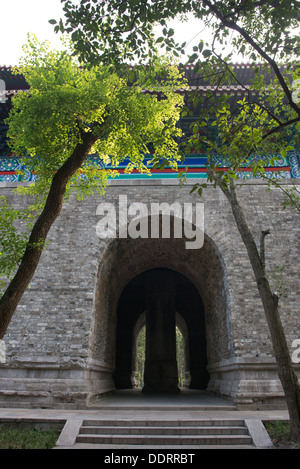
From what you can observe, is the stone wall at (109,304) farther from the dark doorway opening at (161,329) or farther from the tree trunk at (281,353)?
the dark doorway opening at (161,329)

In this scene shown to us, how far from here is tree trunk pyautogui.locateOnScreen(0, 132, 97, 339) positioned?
4133 millimetres

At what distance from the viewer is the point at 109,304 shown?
32.2 feet

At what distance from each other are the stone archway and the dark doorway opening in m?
1.58

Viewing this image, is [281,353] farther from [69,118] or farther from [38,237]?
[69,118]

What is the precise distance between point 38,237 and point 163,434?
141 inches

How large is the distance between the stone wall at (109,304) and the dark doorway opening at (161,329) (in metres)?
2.61

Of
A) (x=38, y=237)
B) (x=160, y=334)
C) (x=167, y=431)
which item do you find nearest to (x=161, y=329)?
(x=160, y=334)

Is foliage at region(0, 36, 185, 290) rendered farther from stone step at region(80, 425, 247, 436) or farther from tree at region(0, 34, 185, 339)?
stone step at region(80, 425, 247, 436)

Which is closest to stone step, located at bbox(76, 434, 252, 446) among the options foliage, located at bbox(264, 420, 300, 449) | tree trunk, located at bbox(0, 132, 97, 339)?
foliage, located at bbox(264, 420, 300, 449)

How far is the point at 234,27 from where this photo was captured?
365cm

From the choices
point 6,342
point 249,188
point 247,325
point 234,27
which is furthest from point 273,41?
point 6,342

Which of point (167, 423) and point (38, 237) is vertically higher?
point (38, 237)

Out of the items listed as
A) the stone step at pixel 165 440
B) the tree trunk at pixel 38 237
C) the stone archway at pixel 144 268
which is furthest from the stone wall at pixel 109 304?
the tree trunk at pixel 38 237

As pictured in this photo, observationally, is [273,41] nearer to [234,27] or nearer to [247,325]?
[234,27]
